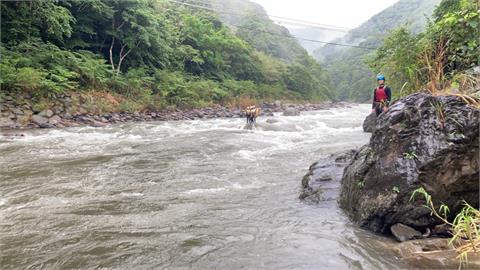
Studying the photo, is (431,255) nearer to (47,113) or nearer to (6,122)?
(6,122)

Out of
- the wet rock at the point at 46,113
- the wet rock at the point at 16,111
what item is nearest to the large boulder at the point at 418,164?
the wet rock at the point at 16,111

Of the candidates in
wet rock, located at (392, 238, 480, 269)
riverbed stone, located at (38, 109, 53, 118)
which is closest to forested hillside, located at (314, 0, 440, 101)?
riverbed stone, located at (38, 109, 53, 118)

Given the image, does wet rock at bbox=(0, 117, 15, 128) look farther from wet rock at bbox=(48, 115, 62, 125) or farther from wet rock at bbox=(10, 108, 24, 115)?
wet rock at bbox=(48, 115, 62, 125)

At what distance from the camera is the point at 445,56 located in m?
6.66

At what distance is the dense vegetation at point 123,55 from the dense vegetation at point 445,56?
13155 mm

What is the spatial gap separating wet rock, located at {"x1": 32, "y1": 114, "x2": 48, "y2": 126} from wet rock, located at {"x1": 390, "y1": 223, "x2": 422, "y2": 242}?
12972 mm

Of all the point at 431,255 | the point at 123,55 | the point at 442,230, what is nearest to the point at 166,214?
the point at 431,255

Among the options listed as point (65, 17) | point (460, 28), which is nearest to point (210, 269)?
point (460, 28)

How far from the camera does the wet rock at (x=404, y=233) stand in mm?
3926

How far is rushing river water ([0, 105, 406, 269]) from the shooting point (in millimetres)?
3578

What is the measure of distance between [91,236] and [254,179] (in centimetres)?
352

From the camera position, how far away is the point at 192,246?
153 inches

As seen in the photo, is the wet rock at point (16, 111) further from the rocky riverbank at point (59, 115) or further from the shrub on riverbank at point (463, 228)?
the shrub on riverbank at point (463, 228)

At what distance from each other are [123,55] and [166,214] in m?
19.0
